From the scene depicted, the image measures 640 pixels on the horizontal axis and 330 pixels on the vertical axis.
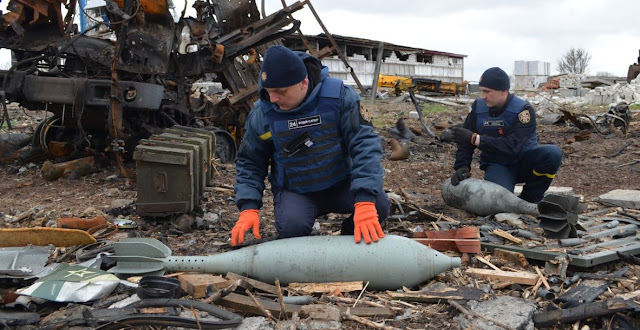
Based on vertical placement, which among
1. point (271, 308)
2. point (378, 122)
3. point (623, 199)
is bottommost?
point (623, 199)

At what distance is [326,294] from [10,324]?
1508 millimetres

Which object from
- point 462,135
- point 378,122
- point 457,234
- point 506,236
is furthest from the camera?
point 378,122

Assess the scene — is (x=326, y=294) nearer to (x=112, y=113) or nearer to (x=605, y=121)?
(x=112, y=113)

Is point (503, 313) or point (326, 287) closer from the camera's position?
point (503, 313)

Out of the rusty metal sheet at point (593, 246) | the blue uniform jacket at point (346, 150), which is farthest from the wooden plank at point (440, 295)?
the rusty metal sheet at point (593, 246)

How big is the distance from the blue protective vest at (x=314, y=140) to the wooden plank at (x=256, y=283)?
0.78 meters

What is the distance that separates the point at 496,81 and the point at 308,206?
2.43m

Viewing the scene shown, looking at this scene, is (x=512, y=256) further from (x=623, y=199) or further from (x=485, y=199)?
(x=623, y=199)

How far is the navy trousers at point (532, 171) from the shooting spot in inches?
211

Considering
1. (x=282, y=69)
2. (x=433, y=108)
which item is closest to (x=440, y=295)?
(x=282, y=69)

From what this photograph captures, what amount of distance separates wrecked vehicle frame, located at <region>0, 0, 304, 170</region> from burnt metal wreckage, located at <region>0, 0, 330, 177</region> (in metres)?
0.01

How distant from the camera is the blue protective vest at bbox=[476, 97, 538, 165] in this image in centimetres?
546

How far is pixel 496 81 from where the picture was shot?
17.6 ft

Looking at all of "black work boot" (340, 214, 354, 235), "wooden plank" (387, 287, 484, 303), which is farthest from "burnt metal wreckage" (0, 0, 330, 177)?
"wooden plank" (387, 287, 484, 303)
